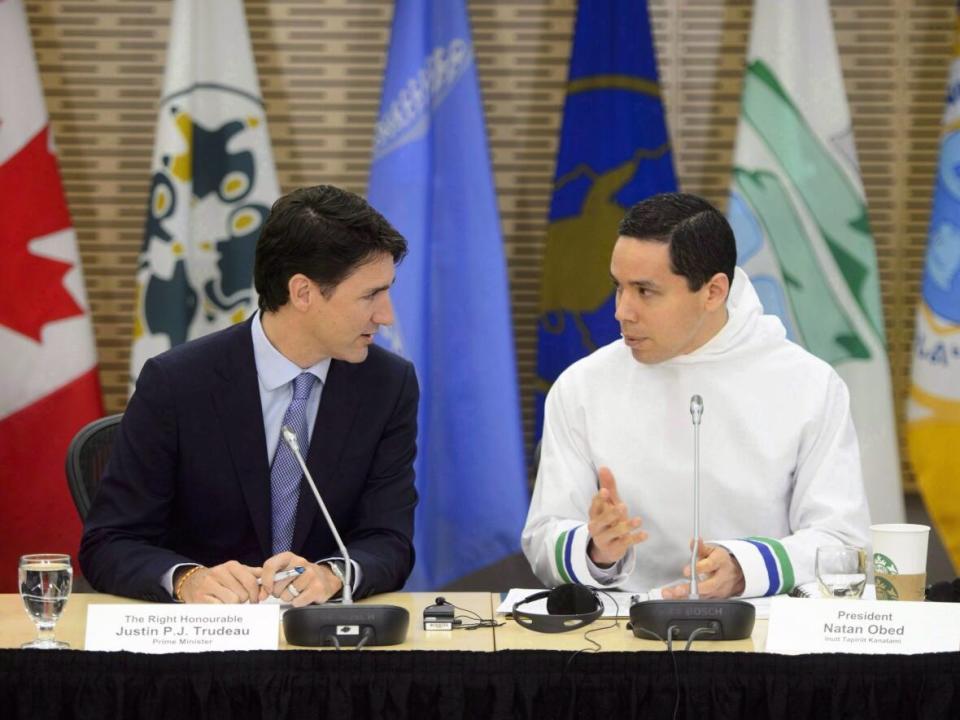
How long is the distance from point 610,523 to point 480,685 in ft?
1.77

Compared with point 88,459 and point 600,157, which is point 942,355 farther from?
point 88,459

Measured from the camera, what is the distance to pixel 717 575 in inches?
92.0

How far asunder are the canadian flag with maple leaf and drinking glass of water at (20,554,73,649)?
7.06 ft

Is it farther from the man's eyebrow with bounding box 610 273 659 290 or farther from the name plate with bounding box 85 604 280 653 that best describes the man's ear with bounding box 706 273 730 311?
the name plate with bounding box 85 604 280 653

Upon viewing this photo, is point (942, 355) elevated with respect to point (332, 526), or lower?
elevated

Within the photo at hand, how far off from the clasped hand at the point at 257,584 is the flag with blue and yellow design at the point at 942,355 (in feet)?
8.65

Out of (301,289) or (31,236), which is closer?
(301,289)

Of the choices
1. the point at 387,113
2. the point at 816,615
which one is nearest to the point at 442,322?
the point at 387,113

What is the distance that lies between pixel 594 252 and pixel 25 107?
1.97 meters

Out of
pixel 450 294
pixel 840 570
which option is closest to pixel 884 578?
pixel 840 570

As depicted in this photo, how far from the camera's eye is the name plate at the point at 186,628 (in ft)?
6.39

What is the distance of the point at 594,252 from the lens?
13.9ft

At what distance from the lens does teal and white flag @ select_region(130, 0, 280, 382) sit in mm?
4207

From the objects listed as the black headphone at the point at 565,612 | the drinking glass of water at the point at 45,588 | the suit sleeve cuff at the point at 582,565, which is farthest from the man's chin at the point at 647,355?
the drinking glass of water at the point at 45,588
